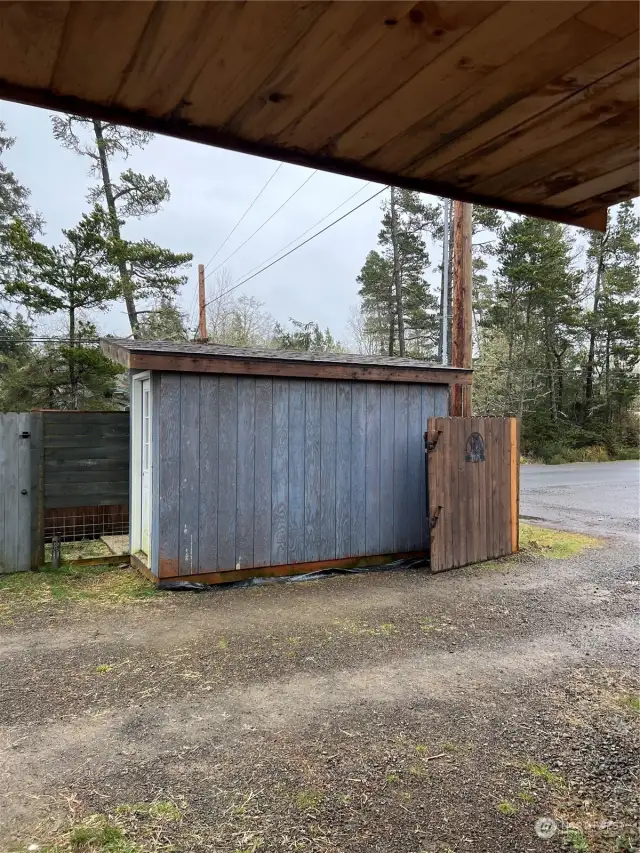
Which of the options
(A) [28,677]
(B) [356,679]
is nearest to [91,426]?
(A) [28,677]

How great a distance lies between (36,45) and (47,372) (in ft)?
33.0

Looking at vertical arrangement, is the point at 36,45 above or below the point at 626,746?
above

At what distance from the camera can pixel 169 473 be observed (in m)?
4.91

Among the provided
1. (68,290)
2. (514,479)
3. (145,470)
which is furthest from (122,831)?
(68,290)

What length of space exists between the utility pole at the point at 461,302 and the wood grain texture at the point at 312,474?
1.85m

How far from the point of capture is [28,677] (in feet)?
10.6

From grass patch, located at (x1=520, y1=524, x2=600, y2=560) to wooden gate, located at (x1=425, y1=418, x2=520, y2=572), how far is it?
41cm

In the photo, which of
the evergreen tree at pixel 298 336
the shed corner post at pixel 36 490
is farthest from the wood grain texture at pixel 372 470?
the evergreen tree at pixel 298 336

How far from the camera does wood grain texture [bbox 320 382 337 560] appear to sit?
5.58 metres

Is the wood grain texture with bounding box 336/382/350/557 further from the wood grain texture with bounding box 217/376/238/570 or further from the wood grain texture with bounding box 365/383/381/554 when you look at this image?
the wood grain texture with bounding box 217/376/238/570

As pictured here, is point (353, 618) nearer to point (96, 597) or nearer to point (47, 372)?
point (96, 597)

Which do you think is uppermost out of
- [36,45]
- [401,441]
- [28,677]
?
[36,45]

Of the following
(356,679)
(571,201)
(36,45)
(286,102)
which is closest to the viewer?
(36,45)

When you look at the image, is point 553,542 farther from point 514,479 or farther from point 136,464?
point 136,464
